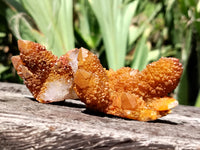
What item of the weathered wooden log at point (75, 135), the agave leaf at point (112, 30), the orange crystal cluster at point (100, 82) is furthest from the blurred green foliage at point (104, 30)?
the weathered wooden log at point (75, 135)

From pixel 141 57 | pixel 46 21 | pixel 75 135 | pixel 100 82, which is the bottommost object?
pixel 75 135

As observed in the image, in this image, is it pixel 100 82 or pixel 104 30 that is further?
pixel 104 30

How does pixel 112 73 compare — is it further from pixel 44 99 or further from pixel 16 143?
pixel 16 143

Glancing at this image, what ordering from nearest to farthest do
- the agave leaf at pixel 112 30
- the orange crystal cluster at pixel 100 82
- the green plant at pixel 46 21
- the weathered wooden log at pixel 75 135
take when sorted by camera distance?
the weathered wooden log at pixel 75 135 < the orange crystal cluster at pixel 100 82 < the green plant at pixel 46 21 < the agave leaf at pixel 112 30

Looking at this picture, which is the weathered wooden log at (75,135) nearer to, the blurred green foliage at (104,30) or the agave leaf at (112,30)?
the blurred green foliage at (104,30)

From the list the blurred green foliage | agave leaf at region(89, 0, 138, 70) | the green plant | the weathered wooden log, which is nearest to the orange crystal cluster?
the weathered wooden log

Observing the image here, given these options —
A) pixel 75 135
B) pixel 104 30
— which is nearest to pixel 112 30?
pixel 104 30

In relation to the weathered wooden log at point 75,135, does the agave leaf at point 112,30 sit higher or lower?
higher

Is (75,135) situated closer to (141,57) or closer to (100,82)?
(100,82)

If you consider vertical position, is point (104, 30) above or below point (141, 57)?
above

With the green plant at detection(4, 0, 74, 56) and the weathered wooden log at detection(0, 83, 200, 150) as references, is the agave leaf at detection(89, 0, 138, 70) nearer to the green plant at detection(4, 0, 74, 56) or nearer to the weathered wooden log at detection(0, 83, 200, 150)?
the green plant at detection(4, 0, 74, 56)
